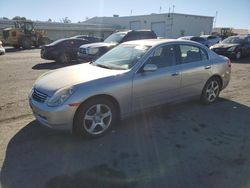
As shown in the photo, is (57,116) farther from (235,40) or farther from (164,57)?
(235,40)

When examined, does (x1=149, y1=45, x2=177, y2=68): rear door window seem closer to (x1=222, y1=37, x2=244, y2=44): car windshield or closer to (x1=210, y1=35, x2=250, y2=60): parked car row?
(x1=210, y1=35, x2=250, y2=60): parked car row

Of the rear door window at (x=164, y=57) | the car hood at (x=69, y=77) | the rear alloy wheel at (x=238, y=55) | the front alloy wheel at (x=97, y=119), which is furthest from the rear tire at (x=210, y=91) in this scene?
the rear alloy wheel at (x=238, y=55)

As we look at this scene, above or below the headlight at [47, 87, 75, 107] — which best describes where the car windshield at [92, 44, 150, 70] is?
above

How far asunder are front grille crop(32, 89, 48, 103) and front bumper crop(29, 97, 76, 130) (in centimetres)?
10

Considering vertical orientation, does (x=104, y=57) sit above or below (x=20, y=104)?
above

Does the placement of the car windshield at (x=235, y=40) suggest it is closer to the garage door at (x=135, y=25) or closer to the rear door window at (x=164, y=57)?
the rear door window at (x=164, y=57)

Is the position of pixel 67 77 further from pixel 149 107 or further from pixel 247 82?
pixel 247 82

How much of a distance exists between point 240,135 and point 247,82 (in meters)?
5.38

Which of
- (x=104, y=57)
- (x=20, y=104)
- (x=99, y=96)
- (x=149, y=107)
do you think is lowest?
(x=20, y=104)

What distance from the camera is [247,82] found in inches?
379

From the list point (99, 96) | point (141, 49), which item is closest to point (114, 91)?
point (99, 96)

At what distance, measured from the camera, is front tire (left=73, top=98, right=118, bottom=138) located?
440 centimetres

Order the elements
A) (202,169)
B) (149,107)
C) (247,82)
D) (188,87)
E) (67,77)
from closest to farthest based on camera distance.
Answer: (202,169), (67,77), (149,107), (188,87), (247,82)

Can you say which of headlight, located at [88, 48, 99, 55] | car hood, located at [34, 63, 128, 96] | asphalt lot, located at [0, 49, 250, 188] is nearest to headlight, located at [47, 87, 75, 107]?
car hood, located at [34, 63, 128, 96]
